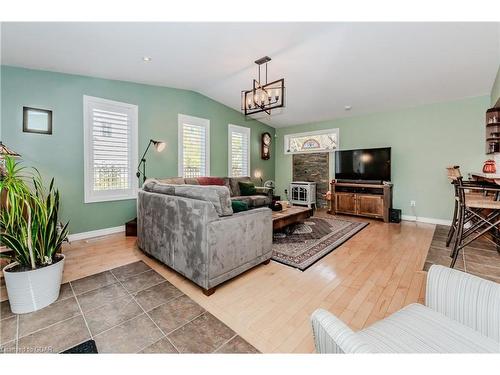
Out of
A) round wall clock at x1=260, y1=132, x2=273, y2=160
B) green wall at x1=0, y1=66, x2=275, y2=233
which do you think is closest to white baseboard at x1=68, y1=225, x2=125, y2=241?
green wall at x1=0, y1=66, x2=275, y2=233

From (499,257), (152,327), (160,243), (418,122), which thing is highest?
(418,122)

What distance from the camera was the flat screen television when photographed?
4613 millimetres

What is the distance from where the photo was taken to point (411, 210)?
15.2 ft

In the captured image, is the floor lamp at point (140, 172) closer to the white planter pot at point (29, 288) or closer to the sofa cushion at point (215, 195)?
the white planter pot at point (29, 288)

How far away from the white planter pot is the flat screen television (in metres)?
5.29

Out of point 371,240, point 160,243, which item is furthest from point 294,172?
point 160,243

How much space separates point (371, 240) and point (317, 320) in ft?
10.0

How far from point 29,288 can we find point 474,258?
451 centimetres

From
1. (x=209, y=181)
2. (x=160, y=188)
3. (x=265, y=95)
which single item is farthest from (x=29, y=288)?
(x=265, y=95)

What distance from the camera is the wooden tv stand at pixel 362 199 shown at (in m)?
4.50

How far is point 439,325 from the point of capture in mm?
937

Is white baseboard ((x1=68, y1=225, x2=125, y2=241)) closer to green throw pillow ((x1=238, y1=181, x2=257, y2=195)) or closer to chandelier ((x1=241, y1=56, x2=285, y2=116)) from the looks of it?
green throw pillow ((x1=238, y1=181, x2=257, y2=195))

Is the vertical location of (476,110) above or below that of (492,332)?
above
